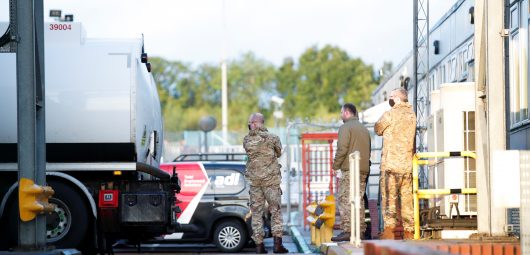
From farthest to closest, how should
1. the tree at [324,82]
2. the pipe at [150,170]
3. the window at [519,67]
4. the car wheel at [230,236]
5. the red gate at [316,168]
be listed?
the tree at [324,82] < the red gate at [316,168] < the car wheel at [230,236] < the window at [519,67] < the pipe at [150,170]

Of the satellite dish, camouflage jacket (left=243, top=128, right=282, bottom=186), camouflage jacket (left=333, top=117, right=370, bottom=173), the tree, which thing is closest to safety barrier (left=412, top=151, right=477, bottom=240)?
camouflage jacket (left=333, top=117, right=370, bottom=173)

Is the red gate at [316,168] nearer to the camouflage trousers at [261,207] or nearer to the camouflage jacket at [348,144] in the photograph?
the camouflage trousers at [261,207]

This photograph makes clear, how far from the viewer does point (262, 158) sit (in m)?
18.4

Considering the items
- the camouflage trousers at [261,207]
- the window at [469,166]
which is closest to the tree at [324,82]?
the camouflage trousers at [261,207]

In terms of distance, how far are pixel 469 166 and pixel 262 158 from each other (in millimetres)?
2912

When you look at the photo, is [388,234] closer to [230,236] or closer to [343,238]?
[343,238]

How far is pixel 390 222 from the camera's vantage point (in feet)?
54.2

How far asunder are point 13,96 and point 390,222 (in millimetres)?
4945

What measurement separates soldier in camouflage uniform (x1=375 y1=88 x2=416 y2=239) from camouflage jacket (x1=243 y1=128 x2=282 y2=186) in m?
2.20

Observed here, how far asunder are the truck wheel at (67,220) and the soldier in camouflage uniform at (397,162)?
3.77 m

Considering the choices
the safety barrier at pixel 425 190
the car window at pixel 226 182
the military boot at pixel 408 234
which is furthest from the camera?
the car window at pixel 226 182

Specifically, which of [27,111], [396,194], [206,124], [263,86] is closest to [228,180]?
[396,194]

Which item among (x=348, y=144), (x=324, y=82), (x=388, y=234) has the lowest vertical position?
(x=388, y=234)

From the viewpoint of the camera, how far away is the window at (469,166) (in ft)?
56.5
